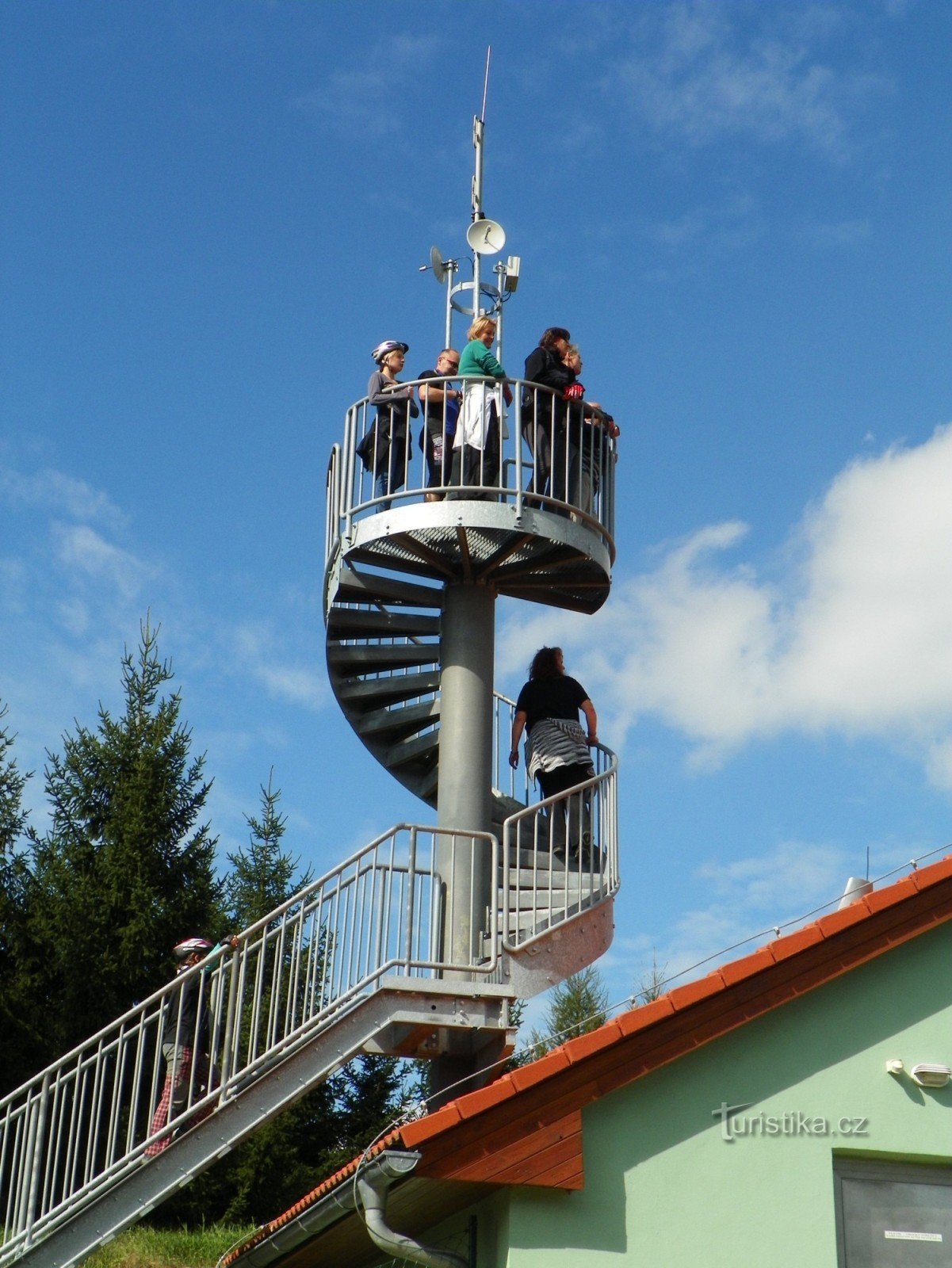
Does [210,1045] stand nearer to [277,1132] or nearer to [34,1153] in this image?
[34,1153]

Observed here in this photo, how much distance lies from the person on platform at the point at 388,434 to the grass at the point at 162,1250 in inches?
246

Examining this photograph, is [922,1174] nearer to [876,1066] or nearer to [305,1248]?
[876,1066]

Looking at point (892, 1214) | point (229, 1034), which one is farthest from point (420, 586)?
point (892, 1214)

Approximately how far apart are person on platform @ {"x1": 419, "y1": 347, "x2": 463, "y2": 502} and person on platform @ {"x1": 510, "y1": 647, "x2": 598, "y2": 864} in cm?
170

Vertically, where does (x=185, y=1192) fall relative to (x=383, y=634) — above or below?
below

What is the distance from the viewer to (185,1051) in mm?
9414

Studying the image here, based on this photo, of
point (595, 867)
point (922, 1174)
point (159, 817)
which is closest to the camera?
point (922, 1174)

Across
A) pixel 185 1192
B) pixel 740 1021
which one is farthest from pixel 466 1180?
pixel 185 1192

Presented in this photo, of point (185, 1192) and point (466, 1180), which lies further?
point (185, 1192)

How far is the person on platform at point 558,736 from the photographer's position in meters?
11.5

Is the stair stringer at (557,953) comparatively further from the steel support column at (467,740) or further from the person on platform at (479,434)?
the person on platform at (479,434)

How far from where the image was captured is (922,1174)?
7875 millimetres

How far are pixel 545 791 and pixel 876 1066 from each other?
446 centimetres

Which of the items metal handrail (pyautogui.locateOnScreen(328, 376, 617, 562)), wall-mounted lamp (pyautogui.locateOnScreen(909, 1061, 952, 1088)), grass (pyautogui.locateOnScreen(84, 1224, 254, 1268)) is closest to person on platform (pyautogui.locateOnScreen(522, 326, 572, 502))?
metal handrail (pyautogui.locateOnScreen(328, 376, 617, 562))
